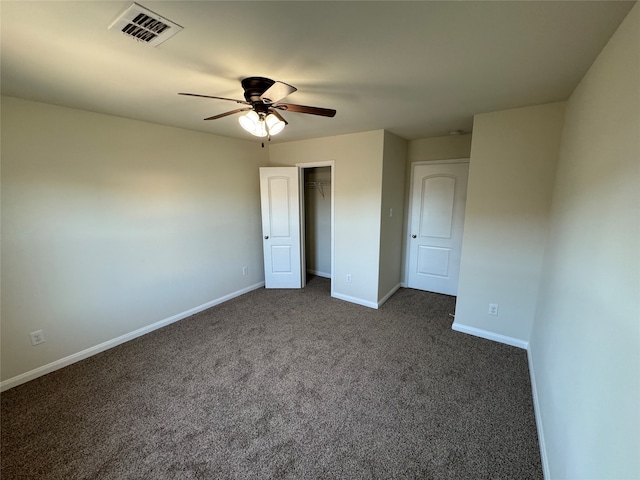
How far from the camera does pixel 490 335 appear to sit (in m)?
2.84

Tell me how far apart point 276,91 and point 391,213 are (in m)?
2.54

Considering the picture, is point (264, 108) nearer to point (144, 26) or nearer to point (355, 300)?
point (144, 26)

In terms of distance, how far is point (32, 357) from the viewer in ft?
7.57

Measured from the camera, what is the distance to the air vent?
3.68ft

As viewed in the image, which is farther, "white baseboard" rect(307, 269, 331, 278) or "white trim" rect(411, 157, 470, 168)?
"white baseboard" rect(307, 269, 331, 278)

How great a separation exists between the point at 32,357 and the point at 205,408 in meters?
1.71

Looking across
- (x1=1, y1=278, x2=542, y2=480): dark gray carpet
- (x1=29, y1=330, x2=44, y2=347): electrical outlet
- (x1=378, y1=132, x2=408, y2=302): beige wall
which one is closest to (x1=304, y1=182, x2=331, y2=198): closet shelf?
(x1=378, y1=132, x2=408, y2=302): beige wall

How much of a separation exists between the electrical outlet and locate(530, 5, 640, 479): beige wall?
3.74 metres

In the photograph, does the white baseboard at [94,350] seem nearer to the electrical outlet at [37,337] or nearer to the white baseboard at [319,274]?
the electrical outlet at [37,337]

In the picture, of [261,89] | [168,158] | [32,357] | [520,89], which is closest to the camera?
[261,89]

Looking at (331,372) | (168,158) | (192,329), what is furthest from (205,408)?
(168,158)

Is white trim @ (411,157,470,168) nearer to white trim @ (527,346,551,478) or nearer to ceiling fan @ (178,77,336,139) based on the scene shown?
white trim @ (527,346,551,478)

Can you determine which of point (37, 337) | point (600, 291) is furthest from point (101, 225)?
point (600, 291)

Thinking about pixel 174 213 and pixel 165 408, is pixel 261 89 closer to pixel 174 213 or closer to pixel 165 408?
pixel 174 213
